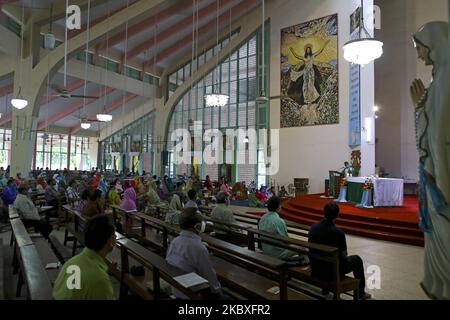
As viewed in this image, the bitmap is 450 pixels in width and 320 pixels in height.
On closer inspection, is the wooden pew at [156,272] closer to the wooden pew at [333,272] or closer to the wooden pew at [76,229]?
the wooden pew at [333,272]

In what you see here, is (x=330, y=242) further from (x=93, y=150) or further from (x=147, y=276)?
(x=93, y=150)

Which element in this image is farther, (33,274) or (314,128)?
(314,128)

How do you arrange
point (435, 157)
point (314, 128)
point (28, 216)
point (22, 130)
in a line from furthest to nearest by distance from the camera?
point (314, 128) → point (22, 130) → point (28, 216) → point (435, 157)

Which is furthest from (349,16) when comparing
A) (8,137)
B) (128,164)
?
(8,137)

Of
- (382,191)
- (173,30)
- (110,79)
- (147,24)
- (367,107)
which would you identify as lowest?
(382,191)

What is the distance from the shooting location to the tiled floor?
3420 mm

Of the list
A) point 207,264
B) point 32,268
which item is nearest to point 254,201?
point 207,264

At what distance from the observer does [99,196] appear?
491 centimetres

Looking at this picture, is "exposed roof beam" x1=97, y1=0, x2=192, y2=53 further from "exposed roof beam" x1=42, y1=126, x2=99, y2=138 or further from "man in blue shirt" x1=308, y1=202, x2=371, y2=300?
"man in blue shirt" x1=308, y1=202, x2=371, y2=300

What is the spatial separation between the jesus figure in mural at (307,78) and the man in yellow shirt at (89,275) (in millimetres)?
11188

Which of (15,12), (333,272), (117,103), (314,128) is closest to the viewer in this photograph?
(333,272)

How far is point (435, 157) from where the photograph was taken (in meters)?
1.91

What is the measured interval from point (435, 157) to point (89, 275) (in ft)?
6.22

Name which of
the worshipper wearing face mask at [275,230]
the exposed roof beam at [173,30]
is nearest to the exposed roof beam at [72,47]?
the exposed roof beam at [173,30]
